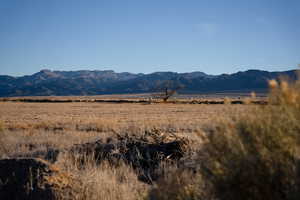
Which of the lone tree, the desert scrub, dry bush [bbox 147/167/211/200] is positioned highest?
the desert scrub

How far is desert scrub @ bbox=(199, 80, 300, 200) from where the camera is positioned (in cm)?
303

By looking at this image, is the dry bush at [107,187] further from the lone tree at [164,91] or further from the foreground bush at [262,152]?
the lone tree at [164,91]

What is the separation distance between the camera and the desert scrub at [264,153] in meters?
3.03

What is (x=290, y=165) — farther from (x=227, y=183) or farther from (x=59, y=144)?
(x=59, y=144)

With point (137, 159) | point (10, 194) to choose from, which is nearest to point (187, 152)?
point (137, 159)

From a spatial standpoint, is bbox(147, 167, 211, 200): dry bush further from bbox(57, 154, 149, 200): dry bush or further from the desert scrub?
bbox(57, 154, 149, 200): dry bush

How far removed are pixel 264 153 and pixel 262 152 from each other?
0.06 ft

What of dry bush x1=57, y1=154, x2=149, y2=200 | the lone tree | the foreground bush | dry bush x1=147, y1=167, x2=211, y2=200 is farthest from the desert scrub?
the lone tree

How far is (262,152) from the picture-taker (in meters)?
3.03

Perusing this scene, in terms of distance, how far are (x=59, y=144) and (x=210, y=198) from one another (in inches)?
336

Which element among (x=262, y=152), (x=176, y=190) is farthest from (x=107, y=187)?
(x=262, y=152)

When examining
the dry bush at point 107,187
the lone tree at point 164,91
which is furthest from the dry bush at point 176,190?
the lone tree at point 164,91

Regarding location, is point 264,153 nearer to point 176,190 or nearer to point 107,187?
point 176,190

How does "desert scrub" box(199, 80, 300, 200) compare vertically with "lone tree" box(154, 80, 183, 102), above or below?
above
